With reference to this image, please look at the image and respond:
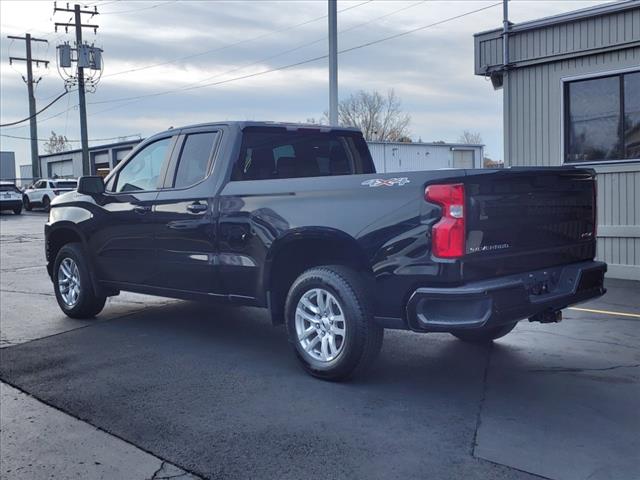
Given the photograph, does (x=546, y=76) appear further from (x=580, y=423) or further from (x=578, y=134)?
(x=580, y=423)

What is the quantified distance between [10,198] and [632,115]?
31.2 meters

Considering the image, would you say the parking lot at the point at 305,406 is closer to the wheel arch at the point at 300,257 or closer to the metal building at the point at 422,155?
the wheel arch at the point at 300,257

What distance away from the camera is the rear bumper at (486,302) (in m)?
4.37

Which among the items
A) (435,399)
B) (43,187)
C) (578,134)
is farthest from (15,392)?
(43,187)

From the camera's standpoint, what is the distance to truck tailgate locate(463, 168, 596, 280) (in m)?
4.47

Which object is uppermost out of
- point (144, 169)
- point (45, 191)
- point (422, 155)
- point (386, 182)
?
point (422, 155)

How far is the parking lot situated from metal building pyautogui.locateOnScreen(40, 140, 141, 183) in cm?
4210

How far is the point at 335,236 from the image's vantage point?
505cm

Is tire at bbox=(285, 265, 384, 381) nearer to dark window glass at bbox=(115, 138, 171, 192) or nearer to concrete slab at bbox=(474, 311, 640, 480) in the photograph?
concrete slab at bbox=(474, 311, 640, 480)

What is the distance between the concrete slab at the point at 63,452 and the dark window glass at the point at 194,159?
95.9 inches

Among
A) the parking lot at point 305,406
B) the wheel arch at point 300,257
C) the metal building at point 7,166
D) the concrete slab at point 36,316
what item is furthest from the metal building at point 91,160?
the wheel arch at point 300,257

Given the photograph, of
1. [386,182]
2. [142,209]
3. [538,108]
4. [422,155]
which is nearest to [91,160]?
[422,155]

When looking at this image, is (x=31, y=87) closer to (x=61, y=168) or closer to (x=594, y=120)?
(x=61, y=168)

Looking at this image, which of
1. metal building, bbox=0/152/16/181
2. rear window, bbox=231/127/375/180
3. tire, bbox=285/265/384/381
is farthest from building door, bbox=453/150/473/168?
metal building, bbox=0/152/16/181
